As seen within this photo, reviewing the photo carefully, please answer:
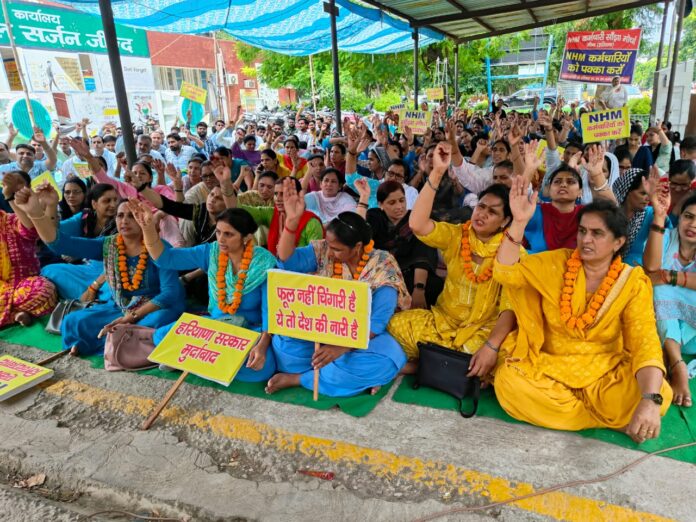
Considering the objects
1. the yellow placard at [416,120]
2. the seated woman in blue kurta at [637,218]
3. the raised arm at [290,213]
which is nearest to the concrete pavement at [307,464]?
the raised arm at [290,213]

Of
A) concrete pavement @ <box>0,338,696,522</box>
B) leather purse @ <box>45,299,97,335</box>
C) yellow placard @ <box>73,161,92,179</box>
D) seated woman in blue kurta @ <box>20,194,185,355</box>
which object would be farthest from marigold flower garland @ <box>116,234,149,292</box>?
yellow placard @ <box>73,161,92,179</box>

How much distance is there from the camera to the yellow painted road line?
1.84m

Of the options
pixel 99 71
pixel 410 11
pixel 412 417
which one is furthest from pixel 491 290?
pixel 99 71

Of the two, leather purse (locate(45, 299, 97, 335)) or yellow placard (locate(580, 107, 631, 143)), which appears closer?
leather purse (locate(45, 299, 97, 335))

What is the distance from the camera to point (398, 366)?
2.66 m

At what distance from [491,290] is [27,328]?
3.48 metres

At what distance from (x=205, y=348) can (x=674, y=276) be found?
267 cm

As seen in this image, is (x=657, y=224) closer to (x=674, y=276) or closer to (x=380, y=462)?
(x=674, y=276)

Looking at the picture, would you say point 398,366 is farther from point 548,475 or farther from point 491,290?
point 548,475

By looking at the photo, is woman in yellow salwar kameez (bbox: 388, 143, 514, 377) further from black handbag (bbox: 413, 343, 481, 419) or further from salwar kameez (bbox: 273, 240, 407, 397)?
salwar kameez (bbox: 273, 240, 407, 397)

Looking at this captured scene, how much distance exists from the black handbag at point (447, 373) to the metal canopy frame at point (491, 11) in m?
6.62

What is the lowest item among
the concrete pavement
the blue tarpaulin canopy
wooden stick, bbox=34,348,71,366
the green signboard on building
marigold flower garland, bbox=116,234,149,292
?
the concrete pavement

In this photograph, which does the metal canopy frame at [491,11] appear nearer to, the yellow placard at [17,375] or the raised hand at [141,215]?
the raised hand at [141,215]

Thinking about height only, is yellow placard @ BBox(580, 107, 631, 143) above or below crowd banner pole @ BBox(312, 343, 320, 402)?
above
